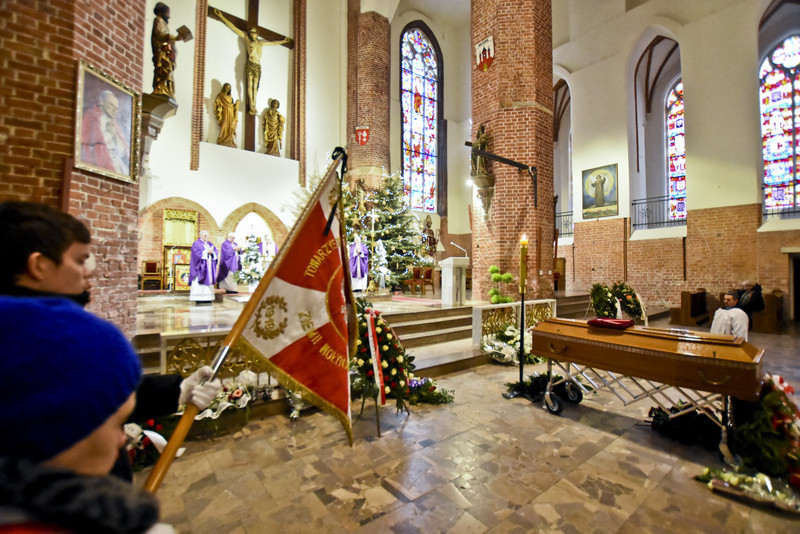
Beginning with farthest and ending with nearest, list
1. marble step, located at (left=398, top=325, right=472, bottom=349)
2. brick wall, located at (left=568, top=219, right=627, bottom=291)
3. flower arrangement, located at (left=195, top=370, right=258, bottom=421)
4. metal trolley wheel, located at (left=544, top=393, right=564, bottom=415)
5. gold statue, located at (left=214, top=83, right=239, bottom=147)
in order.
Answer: brick wall, located at (left=568, top=219, right=627, bottom=291) → gold statue, located at (left=214, top=83, right=239, bottom=147) → marble step, located at (left=398, top=325, right=472, bottom=349) → metal trolley wheel, located at (left=544, top=393, right=564, bottom=415) → flower arrangement, located at (left=195, top=370, right=258, bottom=421)

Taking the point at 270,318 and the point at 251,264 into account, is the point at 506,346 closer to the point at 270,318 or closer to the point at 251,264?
the point at 270,318

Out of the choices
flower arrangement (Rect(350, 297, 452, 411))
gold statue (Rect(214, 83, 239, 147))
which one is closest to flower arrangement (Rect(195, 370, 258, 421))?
flower arrangement (Rect(350, 297, 452, 411))

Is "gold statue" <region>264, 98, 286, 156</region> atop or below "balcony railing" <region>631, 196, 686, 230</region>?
atop

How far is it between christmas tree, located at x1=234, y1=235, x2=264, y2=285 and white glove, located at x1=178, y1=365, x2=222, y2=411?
8.68m

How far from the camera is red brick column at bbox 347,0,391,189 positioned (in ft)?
44.6

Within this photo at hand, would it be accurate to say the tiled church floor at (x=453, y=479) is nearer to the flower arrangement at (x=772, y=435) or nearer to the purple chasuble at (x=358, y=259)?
the flower arrangement at (x=772, y=435)

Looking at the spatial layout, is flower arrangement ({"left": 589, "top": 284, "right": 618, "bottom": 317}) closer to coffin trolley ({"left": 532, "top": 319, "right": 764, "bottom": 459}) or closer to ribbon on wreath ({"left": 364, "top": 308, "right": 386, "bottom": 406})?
coffin trolley ({"left": 532, "top": 319, "right": 764, "bottom": 459})

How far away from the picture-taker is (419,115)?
17656 millimetres

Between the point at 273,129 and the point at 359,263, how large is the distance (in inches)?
235

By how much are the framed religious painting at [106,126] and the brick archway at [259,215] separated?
718cm

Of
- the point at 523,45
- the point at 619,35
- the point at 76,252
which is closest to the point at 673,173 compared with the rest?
the point at 619,35

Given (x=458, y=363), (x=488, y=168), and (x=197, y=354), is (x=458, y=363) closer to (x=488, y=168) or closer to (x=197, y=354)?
(x=197, y=354)

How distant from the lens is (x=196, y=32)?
429 inches

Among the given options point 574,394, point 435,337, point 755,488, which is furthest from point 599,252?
point 755,488
